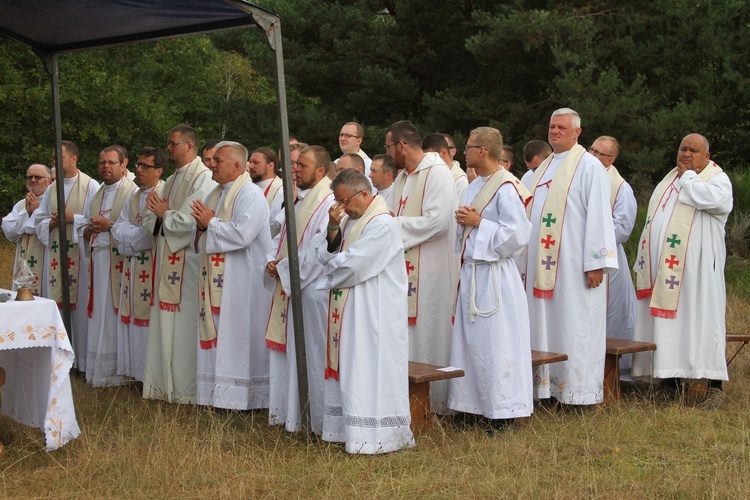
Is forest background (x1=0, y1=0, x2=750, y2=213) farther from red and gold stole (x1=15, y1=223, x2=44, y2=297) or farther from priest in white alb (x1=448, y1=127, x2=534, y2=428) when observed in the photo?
priest in white alb (x1=448, y1=127, x2=534, y2=428)

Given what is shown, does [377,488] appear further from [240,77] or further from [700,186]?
[240,77]

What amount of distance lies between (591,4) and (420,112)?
4.29m

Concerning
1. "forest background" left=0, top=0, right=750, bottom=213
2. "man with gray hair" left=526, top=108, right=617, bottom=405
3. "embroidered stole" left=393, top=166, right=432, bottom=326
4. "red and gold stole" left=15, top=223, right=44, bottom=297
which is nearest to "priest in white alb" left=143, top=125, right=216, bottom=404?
"embroidered stole" left=393, top=166, right=432, bottom=326

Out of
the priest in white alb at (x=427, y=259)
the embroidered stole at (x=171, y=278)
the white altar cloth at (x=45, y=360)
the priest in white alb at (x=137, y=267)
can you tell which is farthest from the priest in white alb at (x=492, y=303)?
the priest in white alb at (x=137, y=267)

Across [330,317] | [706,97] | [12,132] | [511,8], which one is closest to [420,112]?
[511,8]

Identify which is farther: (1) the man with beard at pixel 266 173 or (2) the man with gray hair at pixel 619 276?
(2) the man with gray hair at pixel 619 276

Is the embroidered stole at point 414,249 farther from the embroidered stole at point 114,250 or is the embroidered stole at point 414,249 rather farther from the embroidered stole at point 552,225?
the embroidered stole at point 114,250

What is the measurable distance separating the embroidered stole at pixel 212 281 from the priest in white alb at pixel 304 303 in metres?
0.67

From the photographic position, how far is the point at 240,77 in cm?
3853

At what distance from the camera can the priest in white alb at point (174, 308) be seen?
8383 millimetres

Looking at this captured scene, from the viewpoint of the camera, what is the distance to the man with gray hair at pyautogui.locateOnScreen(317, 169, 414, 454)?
251 inches

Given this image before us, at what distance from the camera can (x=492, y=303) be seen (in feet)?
23.0

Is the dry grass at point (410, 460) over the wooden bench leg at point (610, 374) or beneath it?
beneath

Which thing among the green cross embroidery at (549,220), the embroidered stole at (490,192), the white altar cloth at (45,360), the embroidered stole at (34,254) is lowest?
the white altar cloth at (45,360)
